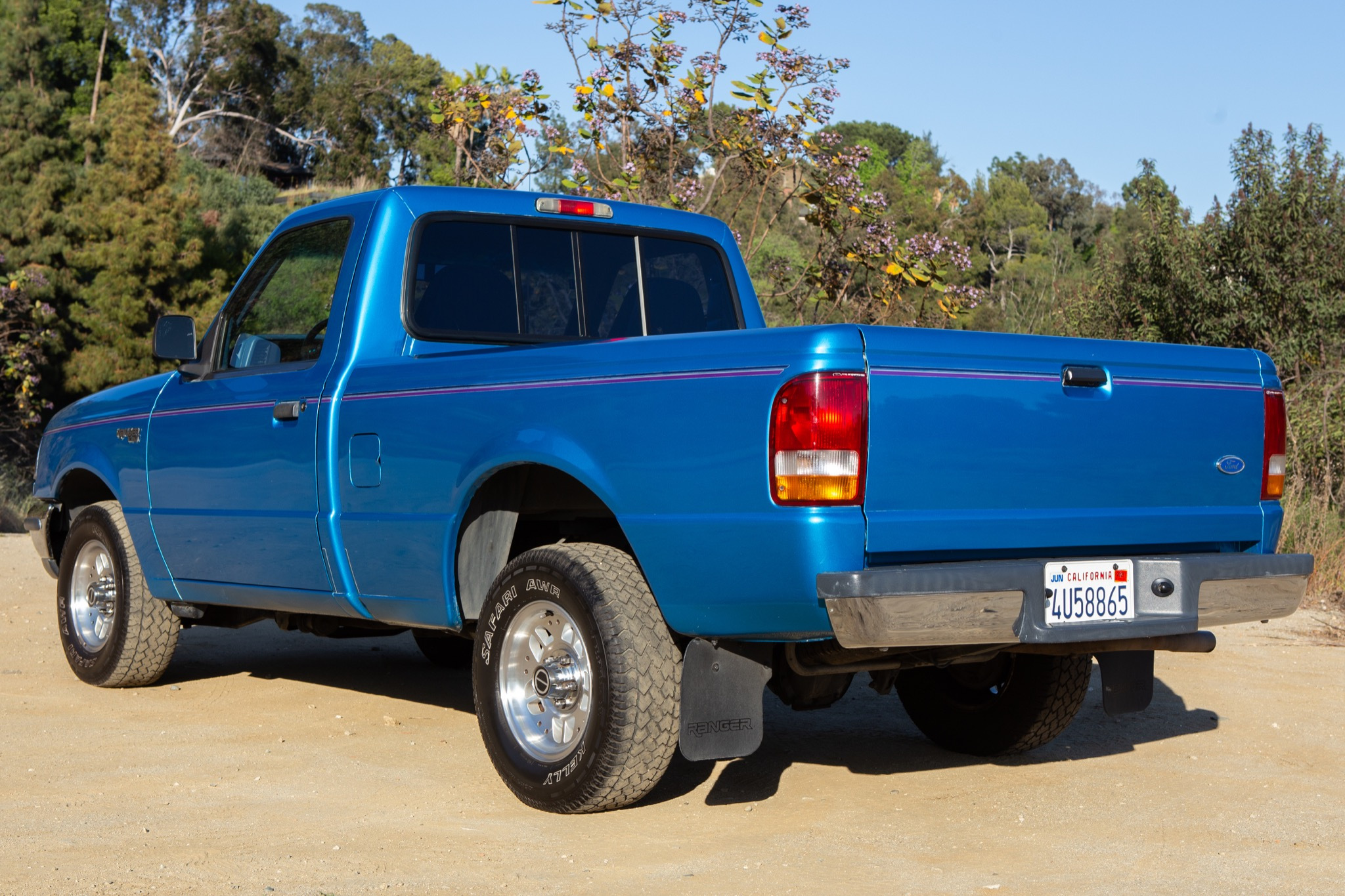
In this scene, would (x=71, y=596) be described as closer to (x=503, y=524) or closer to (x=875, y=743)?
(x=503, y=524)

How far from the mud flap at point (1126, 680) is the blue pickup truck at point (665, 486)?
0.5 inches

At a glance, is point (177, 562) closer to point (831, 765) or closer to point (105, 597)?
point (105, 597)

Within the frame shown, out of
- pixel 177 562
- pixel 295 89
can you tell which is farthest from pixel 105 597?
pixel 295 89

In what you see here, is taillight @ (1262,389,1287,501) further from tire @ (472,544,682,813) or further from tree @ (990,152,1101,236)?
tree @ (990,152,1101,236)

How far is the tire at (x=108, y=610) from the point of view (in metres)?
6.68

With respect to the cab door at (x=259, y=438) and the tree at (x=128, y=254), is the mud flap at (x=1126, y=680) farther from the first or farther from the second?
the tree at (x=128, y=254)

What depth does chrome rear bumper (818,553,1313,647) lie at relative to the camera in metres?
3.72

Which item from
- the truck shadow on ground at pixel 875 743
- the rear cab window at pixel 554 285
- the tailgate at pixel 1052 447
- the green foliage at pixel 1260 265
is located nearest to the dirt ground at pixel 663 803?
the truck shadow on ground at pixel 875 743

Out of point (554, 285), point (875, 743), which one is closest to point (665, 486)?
point (554, 285)

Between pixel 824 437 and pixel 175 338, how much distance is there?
3546mm

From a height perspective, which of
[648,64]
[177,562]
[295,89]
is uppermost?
[295,89]

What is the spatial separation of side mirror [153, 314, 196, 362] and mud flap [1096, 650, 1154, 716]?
395cm

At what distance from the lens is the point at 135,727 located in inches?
233

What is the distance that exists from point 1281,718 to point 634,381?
12.7 ft
